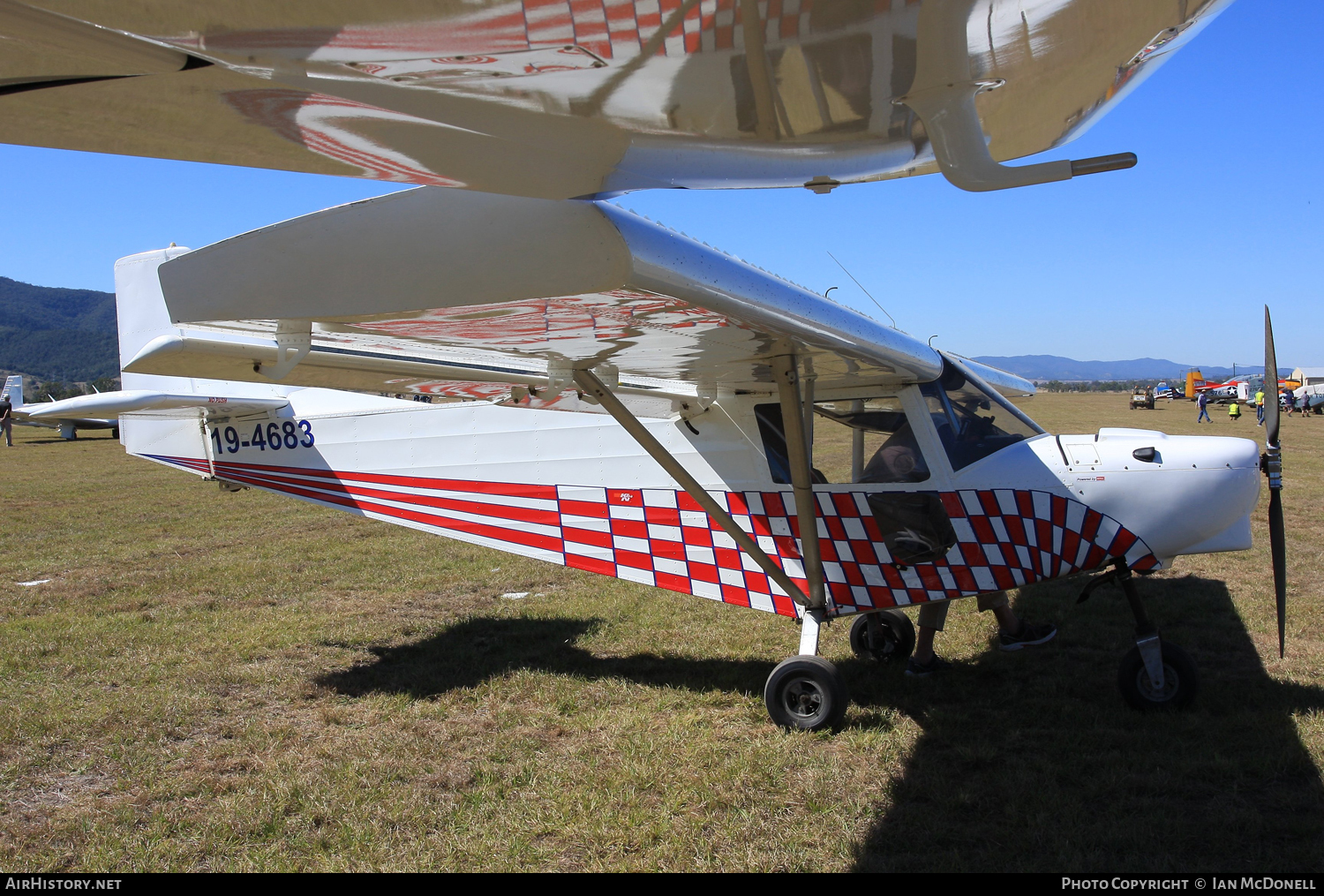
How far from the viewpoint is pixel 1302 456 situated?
1775 cm

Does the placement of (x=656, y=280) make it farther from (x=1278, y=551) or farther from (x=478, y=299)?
(x=1278, y=551)

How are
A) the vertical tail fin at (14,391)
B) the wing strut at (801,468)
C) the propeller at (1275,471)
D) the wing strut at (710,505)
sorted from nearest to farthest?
1. the wing strut at (801,468)
2. the wing strut at (710,505)
3. the propeller at (1275,471)
4. the vertical tail fin at (14,391)

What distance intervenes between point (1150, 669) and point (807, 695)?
1.86 m

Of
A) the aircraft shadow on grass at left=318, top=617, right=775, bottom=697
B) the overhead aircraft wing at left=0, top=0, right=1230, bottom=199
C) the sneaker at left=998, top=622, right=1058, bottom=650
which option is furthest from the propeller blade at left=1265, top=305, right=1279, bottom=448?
the overhead aircraft wing at left=0, top=0, right=1230, bottom=199

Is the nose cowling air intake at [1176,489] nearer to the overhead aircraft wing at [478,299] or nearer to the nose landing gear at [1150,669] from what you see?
the nose landing gear at [1150,669]

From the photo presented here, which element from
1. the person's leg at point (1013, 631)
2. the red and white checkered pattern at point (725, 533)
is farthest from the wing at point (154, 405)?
the person's leg at point (1013, 631)

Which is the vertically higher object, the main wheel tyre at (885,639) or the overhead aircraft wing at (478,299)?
the overhead aircraft wing at (478,299)

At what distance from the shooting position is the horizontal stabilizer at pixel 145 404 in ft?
18.0

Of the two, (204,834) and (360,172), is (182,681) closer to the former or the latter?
(204,834)

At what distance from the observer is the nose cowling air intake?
418cm

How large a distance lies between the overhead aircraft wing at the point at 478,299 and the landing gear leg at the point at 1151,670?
78.3 inches

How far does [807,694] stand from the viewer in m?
4.37

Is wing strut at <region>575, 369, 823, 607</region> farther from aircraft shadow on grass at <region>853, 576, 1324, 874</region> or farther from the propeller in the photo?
the propeller

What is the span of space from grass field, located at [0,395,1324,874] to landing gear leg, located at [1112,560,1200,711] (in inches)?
5.3
